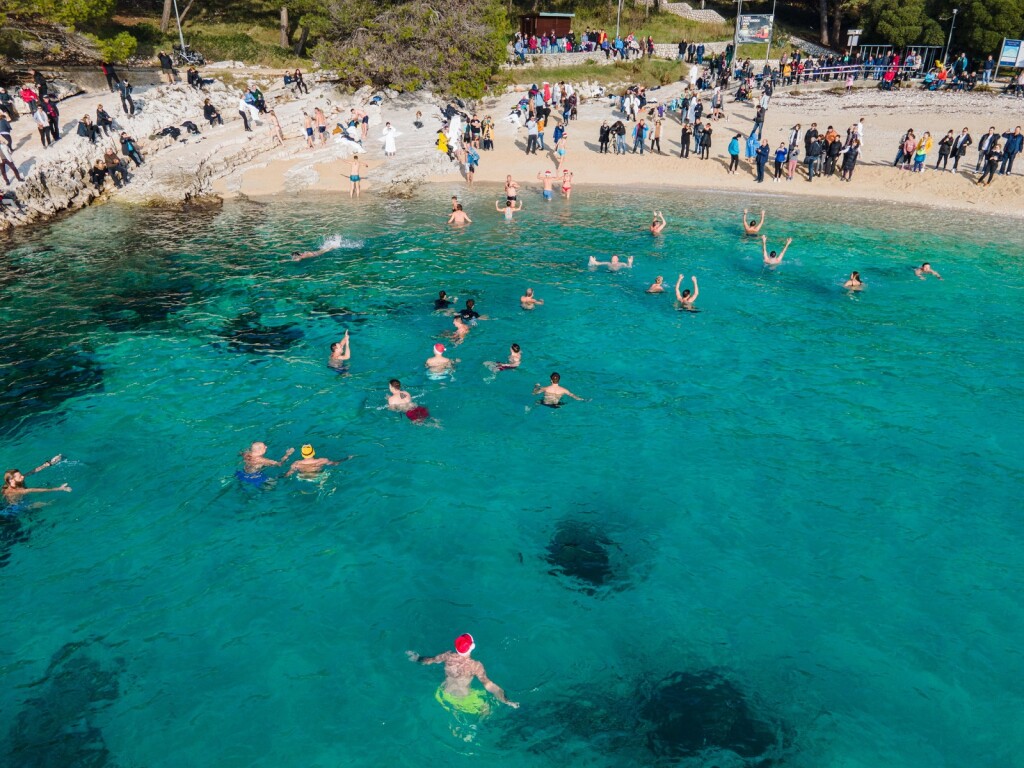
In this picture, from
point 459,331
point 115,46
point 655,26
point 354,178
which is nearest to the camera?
point 459,331

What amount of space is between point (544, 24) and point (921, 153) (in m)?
32.6

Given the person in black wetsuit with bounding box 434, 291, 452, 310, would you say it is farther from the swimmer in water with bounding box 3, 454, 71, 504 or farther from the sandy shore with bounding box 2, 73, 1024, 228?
the sandy shore with bounding box 2, 73, 1024, 228

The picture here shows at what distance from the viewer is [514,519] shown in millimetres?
14172

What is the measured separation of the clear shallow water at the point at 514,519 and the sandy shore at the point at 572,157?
1109 centimetres

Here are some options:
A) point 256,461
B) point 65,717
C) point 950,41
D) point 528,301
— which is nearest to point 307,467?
point 256,461

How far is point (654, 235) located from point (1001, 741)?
23.2 m

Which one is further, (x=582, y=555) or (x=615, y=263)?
(x=615, y=263)

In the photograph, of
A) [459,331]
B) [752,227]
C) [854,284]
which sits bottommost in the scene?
[459,331]

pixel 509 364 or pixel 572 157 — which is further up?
pixel 572 157

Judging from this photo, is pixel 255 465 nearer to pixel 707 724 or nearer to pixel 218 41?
pixel 707 724

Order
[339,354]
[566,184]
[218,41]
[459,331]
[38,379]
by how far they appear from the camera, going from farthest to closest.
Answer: [218,41] < [566,184] < [459,331] < [339,354] < [38,379]

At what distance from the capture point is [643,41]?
183ft

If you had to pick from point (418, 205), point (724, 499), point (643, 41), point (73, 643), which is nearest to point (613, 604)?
point (724, 499)

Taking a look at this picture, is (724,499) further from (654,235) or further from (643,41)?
(643,41)
